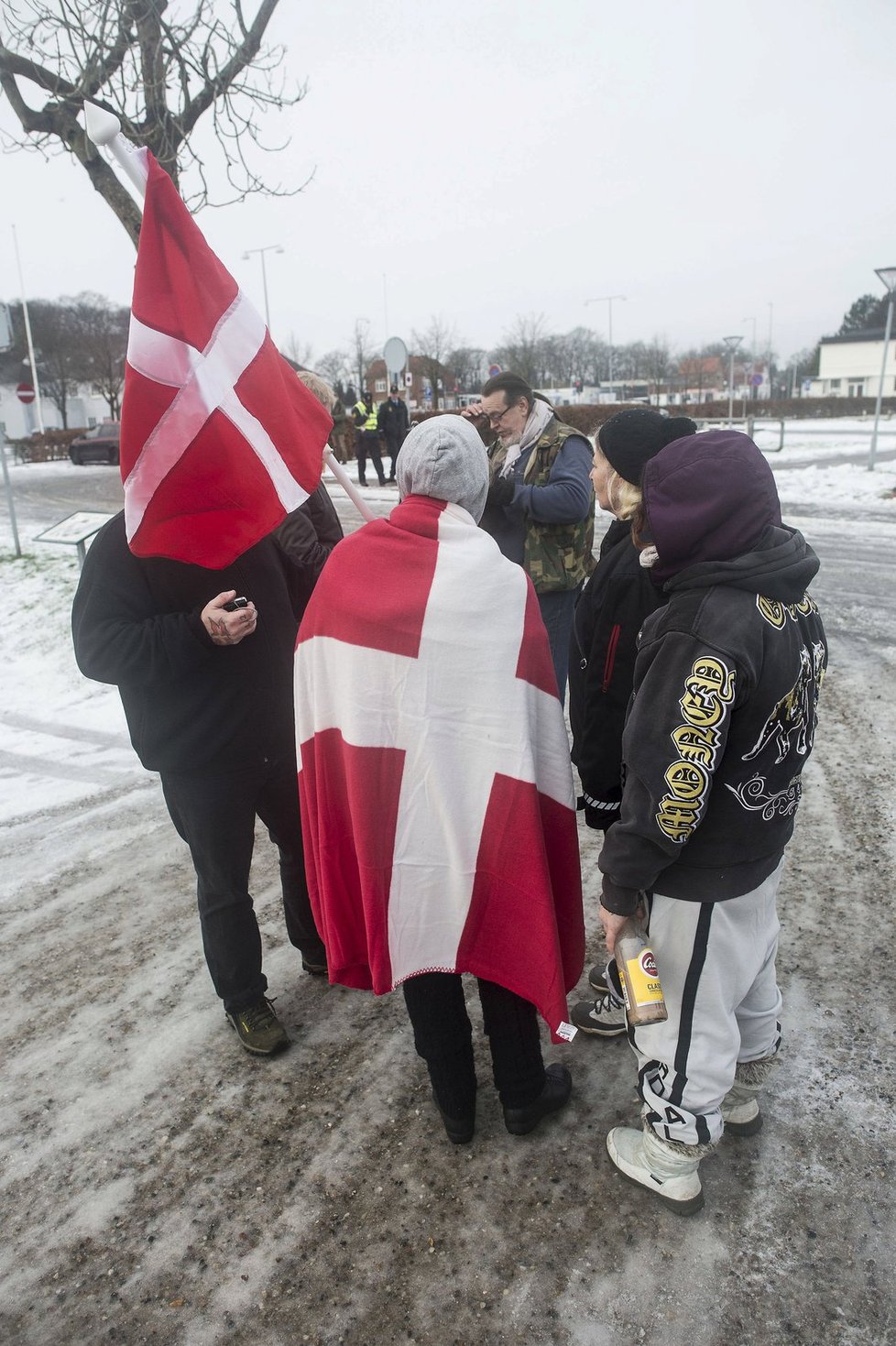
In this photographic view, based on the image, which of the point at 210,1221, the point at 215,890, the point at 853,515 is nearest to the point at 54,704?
the point at 215,890

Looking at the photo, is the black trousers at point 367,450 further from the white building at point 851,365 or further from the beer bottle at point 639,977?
the white building at point 851,365

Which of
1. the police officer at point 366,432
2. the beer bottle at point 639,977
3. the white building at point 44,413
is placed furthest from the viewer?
the white building at point 44,413

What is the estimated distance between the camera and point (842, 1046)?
2.67m

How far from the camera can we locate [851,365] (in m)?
86.2

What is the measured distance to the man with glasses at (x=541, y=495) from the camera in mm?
3748

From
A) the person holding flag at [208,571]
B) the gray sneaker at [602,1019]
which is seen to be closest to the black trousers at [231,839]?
the person holding flag at [208,571]

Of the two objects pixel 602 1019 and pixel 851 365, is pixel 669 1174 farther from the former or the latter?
pixel 851 365

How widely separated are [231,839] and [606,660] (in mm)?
1283

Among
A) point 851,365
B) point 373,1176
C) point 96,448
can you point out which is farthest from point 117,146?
point 851,365

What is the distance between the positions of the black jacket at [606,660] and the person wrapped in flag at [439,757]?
0.37 meters

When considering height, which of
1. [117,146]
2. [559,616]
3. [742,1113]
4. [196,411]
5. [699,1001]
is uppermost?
[117,146]

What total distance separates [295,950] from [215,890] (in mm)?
784

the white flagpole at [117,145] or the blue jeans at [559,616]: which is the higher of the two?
the white flagpole at [117,145]

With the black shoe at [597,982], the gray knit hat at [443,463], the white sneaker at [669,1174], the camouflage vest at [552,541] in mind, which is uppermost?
the gray knit hat at [443,463]
